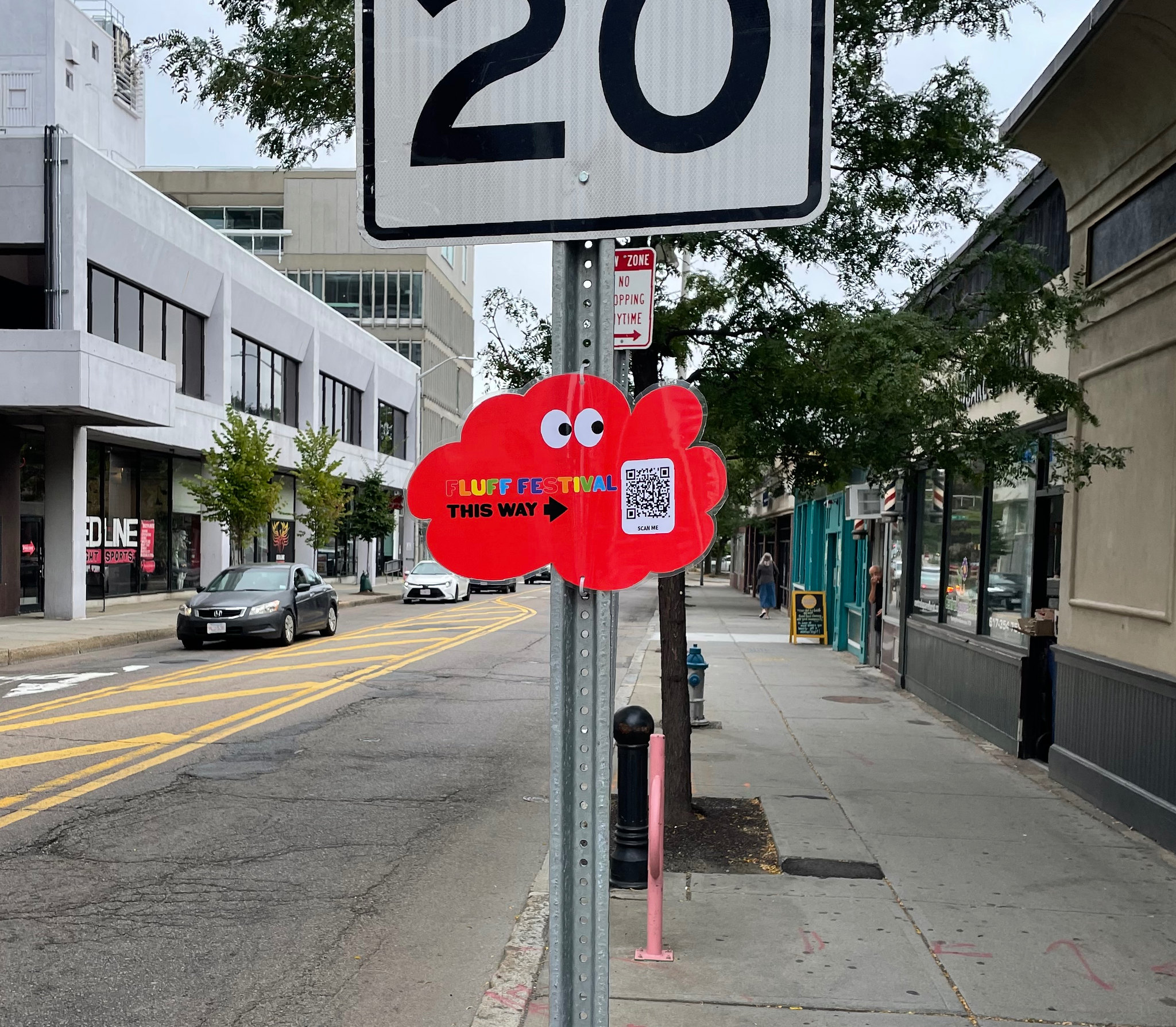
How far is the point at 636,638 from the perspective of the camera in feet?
78.4

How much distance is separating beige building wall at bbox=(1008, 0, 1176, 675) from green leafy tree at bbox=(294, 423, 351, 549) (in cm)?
2895

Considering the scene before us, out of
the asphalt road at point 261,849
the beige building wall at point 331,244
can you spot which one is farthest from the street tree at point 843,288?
the beige building wall at point 331,244

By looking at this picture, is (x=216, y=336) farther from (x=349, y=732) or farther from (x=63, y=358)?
(x=349, y=732)

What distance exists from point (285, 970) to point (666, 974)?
5.51 feet

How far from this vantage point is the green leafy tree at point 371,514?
42500mm

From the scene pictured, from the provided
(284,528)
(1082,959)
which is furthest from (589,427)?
(284,528)

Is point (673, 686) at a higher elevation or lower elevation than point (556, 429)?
lower

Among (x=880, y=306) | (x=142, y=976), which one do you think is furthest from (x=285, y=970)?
(x=880, y=306)

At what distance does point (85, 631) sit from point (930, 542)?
15.2 m

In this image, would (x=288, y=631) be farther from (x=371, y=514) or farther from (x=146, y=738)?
(x=371, y=514)

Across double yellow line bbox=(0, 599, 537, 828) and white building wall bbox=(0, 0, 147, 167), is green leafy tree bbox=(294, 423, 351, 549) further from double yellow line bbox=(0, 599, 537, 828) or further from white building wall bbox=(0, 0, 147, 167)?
double yellow line bbox=(0, 599, 537, 828)

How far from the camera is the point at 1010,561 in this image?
11.6 meters

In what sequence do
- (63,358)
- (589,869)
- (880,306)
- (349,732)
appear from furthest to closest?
1. (63,358)
2. (349,732)
3. (880,306)
4. (589,869)

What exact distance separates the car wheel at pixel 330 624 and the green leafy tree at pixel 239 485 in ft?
25.3
